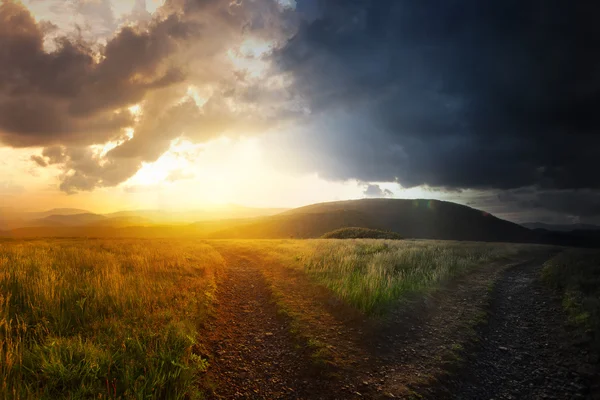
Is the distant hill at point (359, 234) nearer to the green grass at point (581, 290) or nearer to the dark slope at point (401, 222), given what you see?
the dark slope at point (401, 222)

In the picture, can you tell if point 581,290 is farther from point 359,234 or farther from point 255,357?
point 359,234

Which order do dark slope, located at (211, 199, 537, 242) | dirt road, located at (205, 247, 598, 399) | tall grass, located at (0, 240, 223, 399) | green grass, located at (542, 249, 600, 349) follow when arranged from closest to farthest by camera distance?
tall grass, located at (0, 240, 223, 399) < dirt road, located at (205, 247, 598, 399) < green grass, located at (542, 249, 600, 349) < dark slope, located at (211, 199, 537, 242)

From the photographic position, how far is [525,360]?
7.23 metres

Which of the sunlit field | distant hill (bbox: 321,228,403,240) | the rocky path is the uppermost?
the sunlit field

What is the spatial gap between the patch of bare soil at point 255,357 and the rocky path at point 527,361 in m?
3.16

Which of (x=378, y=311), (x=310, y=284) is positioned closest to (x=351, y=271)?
(x=310, y=284)

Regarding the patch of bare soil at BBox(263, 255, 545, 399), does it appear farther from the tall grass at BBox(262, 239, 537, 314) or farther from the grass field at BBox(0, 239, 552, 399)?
the grass field at BBox(0, 239, 552, 399)

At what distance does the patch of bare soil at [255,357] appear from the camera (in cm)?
565

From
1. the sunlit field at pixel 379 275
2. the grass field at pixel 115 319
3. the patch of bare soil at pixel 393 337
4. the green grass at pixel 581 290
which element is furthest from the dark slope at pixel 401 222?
the patch of bare soil at pixel 393 337

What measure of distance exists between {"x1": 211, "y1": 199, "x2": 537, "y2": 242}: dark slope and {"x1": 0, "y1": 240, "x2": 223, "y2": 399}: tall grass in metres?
88.2

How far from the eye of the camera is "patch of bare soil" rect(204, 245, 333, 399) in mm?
5652

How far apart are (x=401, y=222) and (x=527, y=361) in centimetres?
14852

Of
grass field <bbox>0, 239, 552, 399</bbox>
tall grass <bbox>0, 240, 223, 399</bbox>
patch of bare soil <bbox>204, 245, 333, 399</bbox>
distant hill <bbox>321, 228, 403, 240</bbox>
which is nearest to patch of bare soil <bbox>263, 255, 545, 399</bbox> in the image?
patch of bare soil <bbox>204, 245, 333, 399</bbox>

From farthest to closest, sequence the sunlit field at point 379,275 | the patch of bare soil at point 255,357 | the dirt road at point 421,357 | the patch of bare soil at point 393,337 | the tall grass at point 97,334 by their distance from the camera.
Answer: the sunlit field at point 379,275 → the patch of bare soil at point 393,337 → the dirt road at point 421,357 → the patch of bare soil at point 255,357 → the tall grass at point 97,334
